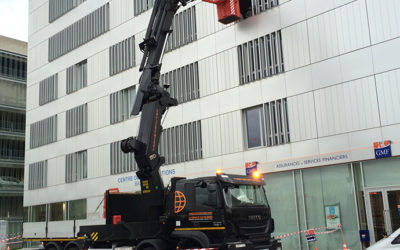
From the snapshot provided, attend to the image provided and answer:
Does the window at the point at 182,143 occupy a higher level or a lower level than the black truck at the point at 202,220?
higher

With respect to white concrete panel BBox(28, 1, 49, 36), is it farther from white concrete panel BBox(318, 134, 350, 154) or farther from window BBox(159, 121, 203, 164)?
white concrete panel BBox(318, 134, 350, 154)

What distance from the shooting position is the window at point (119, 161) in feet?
92.6

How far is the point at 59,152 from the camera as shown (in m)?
34.6

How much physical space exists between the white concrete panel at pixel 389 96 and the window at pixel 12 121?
145 ft

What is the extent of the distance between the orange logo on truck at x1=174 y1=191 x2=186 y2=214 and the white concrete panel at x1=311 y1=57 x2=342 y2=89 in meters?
9.68

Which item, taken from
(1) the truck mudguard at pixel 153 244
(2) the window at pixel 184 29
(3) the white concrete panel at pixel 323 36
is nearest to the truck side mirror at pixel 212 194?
(1) the truck mudguard at pixel 153 244

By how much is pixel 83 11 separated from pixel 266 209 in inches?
1050

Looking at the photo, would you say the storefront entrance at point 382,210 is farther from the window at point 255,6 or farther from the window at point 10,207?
the window at point 10,207

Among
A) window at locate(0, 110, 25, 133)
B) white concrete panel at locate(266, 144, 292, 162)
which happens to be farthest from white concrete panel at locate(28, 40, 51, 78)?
white concrete panel at locate(266, 144, 292, 162)

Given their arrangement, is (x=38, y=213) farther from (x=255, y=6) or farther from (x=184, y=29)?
(x=255, y=6)

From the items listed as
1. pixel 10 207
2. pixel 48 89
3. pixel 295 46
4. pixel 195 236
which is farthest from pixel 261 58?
pixel 10 207

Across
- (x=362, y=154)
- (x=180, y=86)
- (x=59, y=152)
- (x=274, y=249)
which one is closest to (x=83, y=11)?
(x=59, y=152)

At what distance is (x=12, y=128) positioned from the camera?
51.5 metres

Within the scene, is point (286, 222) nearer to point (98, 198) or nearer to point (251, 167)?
point (251, 167)
